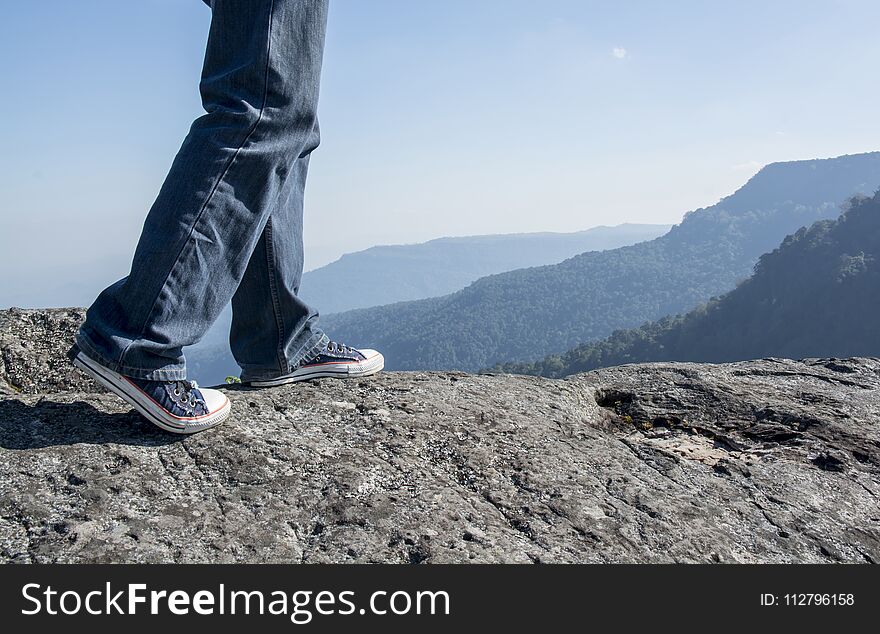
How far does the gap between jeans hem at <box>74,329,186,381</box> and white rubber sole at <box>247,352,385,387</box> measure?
21.1 inches

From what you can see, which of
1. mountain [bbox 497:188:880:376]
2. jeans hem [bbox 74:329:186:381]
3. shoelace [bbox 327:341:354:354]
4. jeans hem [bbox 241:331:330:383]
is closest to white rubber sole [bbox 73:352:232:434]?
jeans hem [bbox 74:329:186:381]

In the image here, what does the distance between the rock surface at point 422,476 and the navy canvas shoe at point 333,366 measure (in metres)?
0.06

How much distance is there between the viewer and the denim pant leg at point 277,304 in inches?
85.0

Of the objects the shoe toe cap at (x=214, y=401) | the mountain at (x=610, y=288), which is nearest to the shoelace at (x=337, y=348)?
the shoe toe cap at (x=214, y=401)

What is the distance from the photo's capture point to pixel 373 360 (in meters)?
2.54

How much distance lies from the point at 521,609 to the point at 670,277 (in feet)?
456

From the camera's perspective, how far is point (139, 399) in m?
1.74

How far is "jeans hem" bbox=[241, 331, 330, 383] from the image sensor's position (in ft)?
→ 7.59

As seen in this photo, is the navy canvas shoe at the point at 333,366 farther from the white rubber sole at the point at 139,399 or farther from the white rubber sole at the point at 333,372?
the white rubber sole at the point at 139,399

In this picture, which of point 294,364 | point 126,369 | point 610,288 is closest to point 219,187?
point 126,369

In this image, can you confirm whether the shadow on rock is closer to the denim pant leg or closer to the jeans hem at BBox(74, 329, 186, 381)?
the jeans hem at BBox(74, 329, 186, 381)

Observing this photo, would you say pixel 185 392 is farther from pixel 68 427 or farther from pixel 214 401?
pixel 68 427

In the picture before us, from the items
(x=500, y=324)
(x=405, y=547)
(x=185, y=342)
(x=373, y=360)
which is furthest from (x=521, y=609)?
(x=500, y=324)

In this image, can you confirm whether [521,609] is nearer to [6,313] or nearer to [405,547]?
[405,547]
